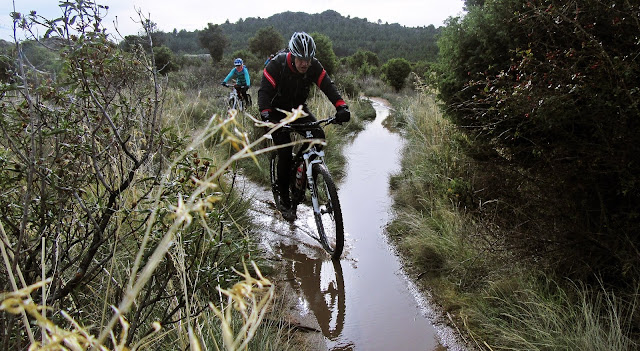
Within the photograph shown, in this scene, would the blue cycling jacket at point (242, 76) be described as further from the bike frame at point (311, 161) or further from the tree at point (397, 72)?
the tree at point (397, 72)

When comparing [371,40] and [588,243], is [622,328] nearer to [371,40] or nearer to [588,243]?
[588,243]

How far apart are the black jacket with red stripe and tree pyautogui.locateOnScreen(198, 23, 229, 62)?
3370 cm

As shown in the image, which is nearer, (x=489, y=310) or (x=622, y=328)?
(x=622, y=328)

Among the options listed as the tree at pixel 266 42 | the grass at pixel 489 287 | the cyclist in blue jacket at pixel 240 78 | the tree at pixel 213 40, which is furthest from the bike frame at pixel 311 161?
the tree at pixel 213 40

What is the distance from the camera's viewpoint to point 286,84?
4078mm

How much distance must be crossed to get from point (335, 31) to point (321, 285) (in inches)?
3738

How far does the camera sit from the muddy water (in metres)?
2.86

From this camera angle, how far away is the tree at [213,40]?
1412 inches

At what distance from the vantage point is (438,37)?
4.78m

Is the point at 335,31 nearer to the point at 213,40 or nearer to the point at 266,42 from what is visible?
the point at 213,40

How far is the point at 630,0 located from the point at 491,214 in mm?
1772

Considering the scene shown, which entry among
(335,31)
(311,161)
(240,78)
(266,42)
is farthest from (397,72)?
(335,31)

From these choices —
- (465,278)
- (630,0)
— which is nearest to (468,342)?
(465,278)

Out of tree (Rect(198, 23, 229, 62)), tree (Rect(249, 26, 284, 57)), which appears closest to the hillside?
tree (Rect(198, 23, 229, 62))
